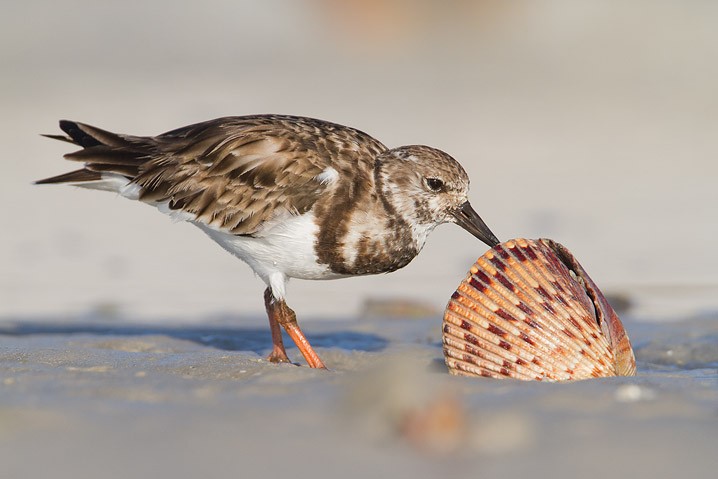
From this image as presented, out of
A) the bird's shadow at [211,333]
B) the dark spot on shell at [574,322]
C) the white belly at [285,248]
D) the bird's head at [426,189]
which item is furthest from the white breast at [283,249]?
the dark spot on shell at [574,322]

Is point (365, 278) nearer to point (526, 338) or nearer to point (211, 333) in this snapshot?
point (211, 333)

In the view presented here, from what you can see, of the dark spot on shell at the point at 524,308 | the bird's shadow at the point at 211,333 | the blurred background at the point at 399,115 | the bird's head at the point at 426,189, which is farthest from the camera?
the blurred background at the point at 399,115

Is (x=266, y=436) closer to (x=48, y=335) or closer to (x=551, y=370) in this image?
(x=551, y=370)

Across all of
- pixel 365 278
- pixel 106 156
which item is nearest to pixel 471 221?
pixel 106 156

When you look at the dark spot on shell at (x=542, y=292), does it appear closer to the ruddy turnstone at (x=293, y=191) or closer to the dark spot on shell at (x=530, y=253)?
the dark spot on shell at (x=530, y=253)

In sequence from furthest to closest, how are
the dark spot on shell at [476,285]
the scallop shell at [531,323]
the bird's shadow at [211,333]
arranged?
the bird's shadow at [211,333] < the dark spot on shell at [476,285] < the scallop shell at [531,323]

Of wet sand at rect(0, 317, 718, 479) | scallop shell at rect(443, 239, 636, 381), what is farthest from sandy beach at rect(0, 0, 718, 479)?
scallop shell at rect(443, 239, 636, 381)

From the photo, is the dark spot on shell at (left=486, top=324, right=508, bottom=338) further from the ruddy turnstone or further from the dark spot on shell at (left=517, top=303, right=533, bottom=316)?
the ruddy turnstone
